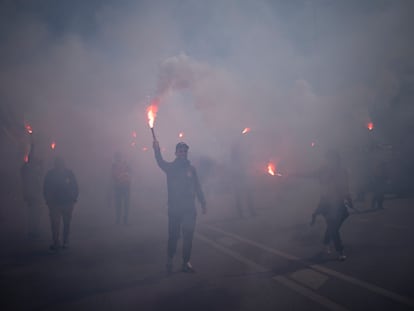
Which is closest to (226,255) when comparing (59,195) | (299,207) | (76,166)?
(59,195)

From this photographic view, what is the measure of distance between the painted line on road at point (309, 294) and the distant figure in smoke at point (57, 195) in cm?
442

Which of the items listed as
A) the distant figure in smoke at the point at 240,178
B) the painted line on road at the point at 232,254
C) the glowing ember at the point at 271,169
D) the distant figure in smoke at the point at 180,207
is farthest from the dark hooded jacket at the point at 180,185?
the distant figure in smoke at the point at 240,178

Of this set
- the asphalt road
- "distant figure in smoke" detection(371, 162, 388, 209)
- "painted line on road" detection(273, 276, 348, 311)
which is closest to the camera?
"painted line on road" detection(273, 276, 348, 311)

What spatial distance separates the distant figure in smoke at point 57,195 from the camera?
6238mm

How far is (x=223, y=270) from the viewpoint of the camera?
5.04 meters

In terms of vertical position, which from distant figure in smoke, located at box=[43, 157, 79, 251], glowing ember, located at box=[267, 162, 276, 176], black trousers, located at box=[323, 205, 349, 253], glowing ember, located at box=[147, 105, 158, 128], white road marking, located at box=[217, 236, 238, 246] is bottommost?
white road marking, located at box=[217, 236, 238, 246]

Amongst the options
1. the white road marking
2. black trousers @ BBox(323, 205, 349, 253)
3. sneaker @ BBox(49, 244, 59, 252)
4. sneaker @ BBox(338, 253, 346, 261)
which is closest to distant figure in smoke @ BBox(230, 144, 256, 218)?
the white road marking

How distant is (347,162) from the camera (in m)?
14.9

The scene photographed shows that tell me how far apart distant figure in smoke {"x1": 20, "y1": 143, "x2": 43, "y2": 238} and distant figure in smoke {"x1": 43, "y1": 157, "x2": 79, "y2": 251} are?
1467 millimetres

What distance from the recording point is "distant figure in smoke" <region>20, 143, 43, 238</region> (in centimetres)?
739

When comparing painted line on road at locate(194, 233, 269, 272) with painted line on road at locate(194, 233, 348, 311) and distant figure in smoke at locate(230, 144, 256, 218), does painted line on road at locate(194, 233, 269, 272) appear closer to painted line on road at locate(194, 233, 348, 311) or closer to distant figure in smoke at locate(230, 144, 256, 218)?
painted line on road at locate(194, 233, 348, 311)

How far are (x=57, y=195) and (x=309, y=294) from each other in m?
5.05

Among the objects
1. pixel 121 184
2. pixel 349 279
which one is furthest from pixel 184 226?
pixel 121 184

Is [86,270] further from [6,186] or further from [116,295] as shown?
[6,186]
